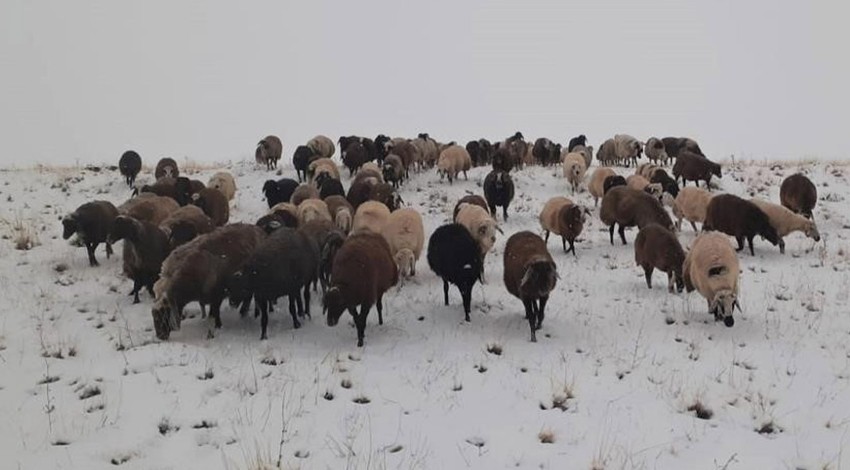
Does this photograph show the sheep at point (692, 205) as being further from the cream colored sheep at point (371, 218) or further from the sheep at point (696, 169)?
the cream colored sheep at point (371, 218)

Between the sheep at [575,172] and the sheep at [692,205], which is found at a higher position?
the sheep at [575,172]

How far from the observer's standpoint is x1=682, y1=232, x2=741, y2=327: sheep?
34.7 ft

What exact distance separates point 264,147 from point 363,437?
22268 millimetres

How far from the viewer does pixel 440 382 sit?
8.71 metres

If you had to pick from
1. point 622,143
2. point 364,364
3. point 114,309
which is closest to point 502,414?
point 364,364

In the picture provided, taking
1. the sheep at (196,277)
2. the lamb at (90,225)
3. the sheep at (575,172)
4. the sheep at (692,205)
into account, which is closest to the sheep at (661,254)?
the sheep at (692,205)

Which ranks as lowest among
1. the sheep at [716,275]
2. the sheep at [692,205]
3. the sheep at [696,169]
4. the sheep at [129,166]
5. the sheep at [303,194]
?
the sheep at [716,275]

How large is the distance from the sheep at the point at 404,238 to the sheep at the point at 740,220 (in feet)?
24.3

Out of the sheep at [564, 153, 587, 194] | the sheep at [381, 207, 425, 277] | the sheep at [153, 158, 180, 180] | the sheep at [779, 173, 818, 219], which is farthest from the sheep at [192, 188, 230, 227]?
the sheep at [779, 173, 818, 219]

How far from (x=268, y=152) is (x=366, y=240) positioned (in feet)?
59.0

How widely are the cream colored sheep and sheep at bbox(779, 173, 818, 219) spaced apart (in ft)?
36.6

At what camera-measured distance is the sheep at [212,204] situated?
1742 centimetres

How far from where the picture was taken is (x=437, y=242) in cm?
1197

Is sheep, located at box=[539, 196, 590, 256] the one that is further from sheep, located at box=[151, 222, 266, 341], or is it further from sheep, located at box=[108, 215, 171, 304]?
sheep, located at box=[108, 215, 171, 304]
